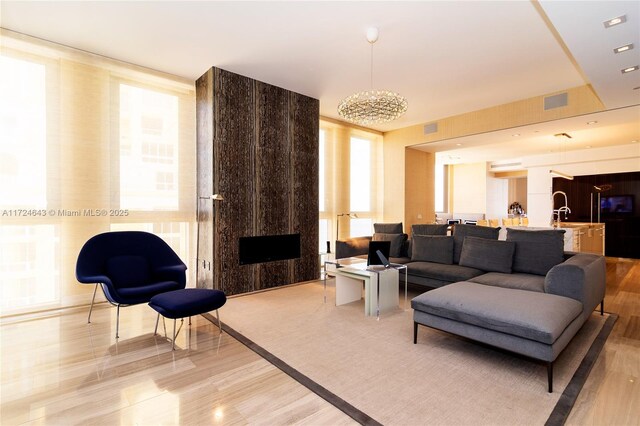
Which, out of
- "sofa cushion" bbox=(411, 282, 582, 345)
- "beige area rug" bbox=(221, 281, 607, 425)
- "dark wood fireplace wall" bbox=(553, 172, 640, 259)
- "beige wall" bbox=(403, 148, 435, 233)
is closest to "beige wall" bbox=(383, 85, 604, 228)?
"beige wall" bbox=(403, 148, 435, 233)

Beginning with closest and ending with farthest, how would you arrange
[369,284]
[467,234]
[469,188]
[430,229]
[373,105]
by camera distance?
[369,284] < [373,105] < [467,234] < [430,229] < [469,188]

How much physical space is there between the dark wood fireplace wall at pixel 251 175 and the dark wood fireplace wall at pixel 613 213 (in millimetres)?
8957

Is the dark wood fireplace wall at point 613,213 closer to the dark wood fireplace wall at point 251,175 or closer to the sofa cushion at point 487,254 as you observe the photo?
the sofa cushion at point 487,254

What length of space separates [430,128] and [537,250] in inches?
152

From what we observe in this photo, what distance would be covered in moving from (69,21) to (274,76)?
2.49 meters

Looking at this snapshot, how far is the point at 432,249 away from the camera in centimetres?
484

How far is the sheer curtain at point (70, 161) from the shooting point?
12.1ft

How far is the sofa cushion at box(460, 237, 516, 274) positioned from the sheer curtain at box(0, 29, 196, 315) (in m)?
4.33

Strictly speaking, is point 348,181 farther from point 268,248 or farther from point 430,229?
point 268,248

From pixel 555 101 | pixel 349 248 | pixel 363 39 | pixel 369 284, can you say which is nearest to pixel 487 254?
pixel 369 284

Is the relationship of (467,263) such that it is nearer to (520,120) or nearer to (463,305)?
(463,305)

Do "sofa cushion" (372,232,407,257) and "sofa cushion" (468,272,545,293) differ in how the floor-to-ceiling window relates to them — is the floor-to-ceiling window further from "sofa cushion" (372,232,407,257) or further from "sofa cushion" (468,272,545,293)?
"sofa cushion" (468,272,545,293)

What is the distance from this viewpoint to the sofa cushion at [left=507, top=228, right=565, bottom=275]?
3750 millimetres

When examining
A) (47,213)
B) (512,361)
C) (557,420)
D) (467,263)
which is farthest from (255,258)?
(557,420)
